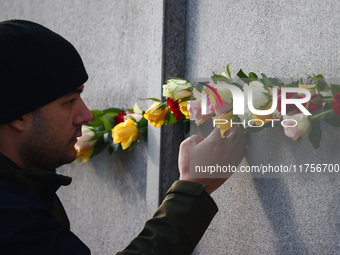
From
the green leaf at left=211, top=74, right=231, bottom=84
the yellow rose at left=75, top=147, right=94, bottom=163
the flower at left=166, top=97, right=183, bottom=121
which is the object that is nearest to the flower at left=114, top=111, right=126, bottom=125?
the yellow rose at left=75, top=147, right=94, bottom=163

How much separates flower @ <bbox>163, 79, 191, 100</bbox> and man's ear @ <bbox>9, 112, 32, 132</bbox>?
1.72 feet

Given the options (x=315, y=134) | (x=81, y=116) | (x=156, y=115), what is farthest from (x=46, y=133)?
(x=315, y=134)

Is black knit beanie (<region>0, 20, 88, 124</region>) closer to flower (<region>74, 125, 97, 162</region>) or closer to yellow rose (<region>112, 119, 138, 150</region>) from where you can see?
yellow rose (<region>112, 119, 138, 150</region>)

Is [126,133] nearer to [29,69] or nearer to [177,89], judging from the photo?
[177,89]

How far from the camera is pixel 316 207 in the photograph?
5.91 feet

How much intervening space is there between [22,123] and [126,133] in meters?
0.91

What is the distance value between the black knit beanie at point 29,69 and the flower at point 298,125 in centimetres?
70

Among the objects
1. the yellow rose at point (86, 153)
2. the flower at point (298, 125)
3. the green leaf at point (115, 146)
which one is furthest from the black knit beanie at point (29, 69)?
the yellow rose at point (86, 153)

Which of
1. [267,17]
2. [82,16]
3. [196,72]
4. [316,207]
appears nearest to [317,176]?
[316,207]

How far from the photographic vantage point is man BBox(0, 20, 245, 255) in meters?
1.59

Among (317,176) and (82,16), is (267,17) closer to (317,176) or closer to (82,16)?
(317,176)

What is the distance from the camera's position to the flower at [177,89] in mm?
1936

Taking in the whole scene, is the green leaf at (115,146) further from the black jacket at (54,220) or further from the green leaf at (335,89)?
the green leaf at (335,89)

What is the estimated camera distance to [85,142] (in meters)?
2.79
